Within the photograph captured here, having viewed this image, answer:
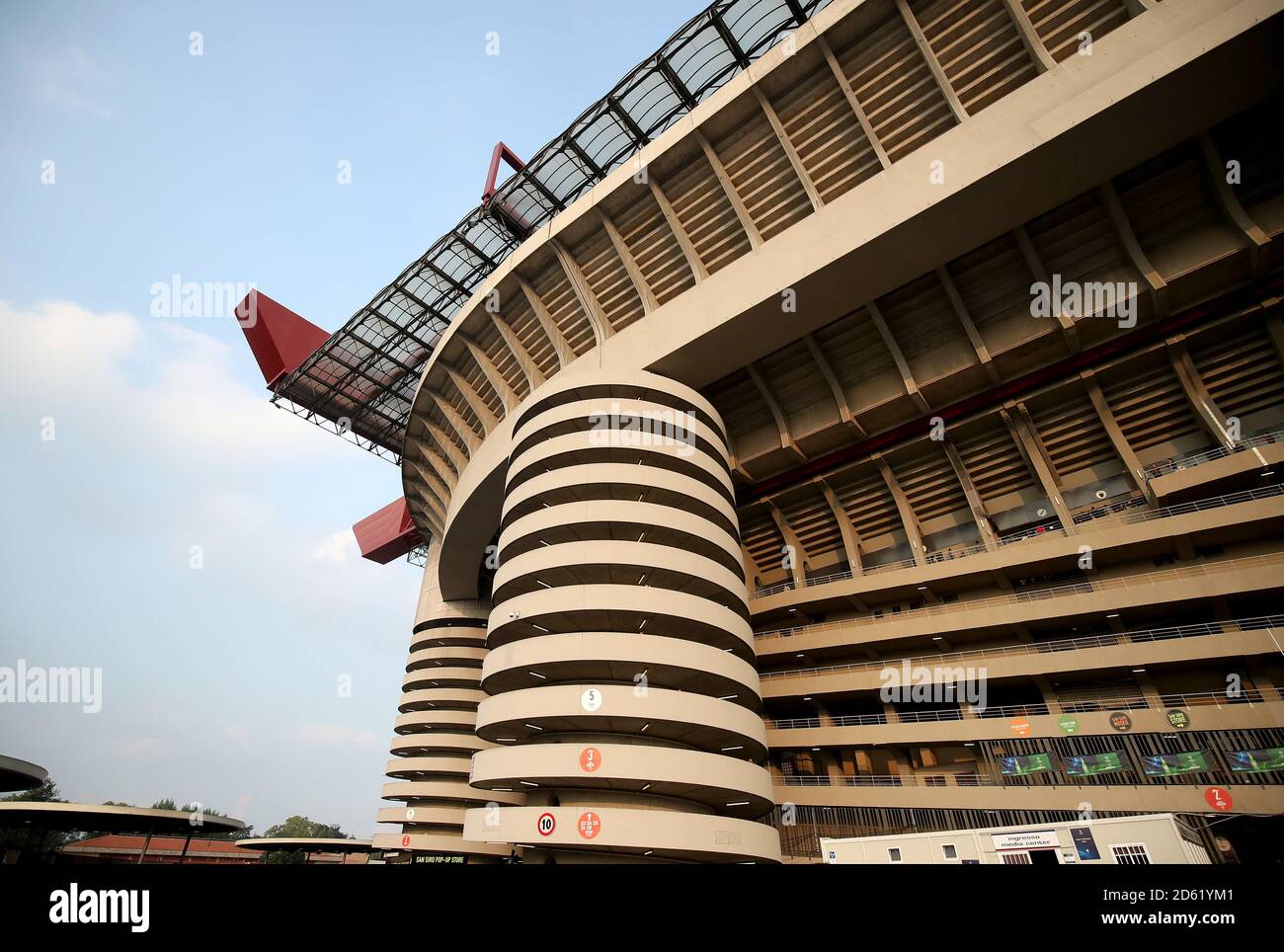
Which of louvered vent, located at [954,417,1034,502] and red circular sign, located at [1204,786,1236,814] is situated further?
louvered vent, located at [954,417,1034,502]

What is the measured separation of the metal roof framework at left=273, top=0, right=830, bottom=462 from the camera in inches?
995

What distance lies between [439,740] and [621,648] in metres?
24.1

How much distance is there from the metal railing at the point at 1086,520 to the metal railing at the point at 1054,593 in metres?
1.91

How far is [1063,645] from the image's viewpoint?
22812 millimetres

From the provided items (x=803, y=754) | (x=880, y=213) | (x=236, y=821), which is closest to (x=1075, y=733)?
(x=803, y=754)

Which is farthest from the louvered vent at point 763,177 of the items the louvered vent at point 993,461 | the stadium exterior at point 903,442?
Answer: the louvered vent at point 993,461

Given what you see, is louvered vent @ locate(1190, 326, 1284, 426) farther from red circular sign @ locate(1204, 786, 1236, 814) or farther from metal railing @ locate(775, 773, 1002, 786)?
metal railing @ locate(775, 773, 1002, 786)

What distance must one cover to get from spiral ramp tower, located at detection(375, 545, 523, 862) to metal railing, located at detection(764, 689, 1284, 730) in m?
16.9

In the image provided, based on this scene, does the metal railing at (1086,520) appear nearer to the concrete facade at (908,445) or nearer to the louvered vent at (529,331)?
the concrete facade at (908,445)

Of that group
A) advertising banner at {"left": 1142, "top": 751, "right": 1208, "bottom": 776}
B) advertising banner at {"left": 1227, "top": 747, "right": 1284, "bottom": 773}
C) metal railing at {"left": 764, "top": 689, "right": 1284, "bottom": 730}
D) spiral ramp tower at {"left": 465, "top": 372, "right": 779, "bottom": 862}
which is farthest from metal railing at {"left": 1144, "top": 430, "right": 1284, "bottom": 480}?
spiral ramp tower at {"left": 465, "top": 372, "right": 779, "bottom": 862}

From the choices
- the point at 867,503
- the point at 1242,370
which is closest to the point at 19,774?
the point at 867,503

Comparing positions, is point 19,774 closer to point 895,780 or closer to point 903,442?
point 895,780

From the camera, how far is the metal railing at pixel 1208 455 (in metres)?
20.7
